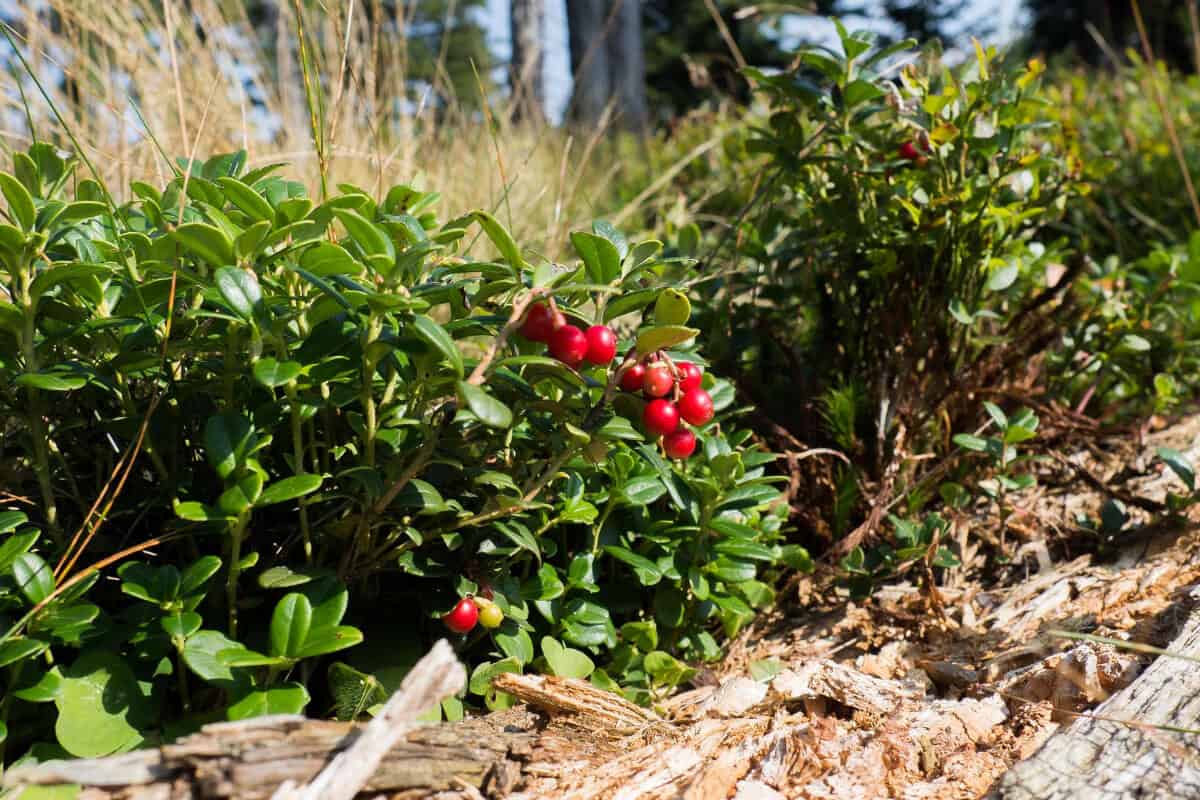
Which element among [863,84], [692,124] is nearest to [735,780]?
[863,84]

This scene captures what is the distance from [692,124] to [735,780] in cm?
553

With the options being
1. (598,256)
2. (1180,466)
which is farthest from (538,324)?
(1180,466)

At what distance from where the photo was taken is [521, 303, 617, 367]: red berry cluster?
3.64 ft

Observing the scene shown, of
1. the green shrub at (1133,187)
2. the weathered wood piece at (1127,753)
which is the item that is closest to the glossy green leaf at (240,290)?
the weathered wood piece at (1127,753)

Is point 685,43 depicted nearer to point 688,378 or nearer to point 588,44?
point 588,44

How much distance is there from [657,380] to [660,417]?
0.06m

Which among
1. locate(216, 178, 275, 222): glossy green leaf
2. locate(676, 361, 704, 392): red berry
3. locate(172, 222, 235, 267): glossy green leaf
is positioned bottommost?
locate(676, 361, 704, 392): red berry

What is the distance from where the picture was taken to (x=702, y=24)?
754 inches

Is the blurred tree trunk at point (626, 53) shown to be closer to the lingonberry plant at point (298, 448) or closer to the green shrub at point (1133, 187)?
the green shrub at point (1133, 187)

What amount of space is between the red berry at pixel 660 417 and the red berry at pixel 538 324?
0.17 metres

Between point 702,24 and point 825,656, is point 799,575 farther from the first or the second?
point 702,24

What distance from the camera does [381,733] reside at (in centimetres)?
101

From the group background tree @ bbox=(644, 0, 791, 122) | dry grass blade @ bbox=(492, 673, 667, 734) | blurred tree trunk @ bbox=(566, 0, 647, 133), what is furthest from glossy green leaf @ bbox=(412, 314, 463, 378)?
background tree @ bbox=(644, 0, 791, 122)

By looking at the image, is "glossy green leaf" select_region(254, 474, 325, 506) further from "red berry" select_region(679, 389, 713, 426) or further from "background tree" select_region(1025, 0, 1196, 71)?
"background tree" select_region(1025, 0, 1196, 71)
